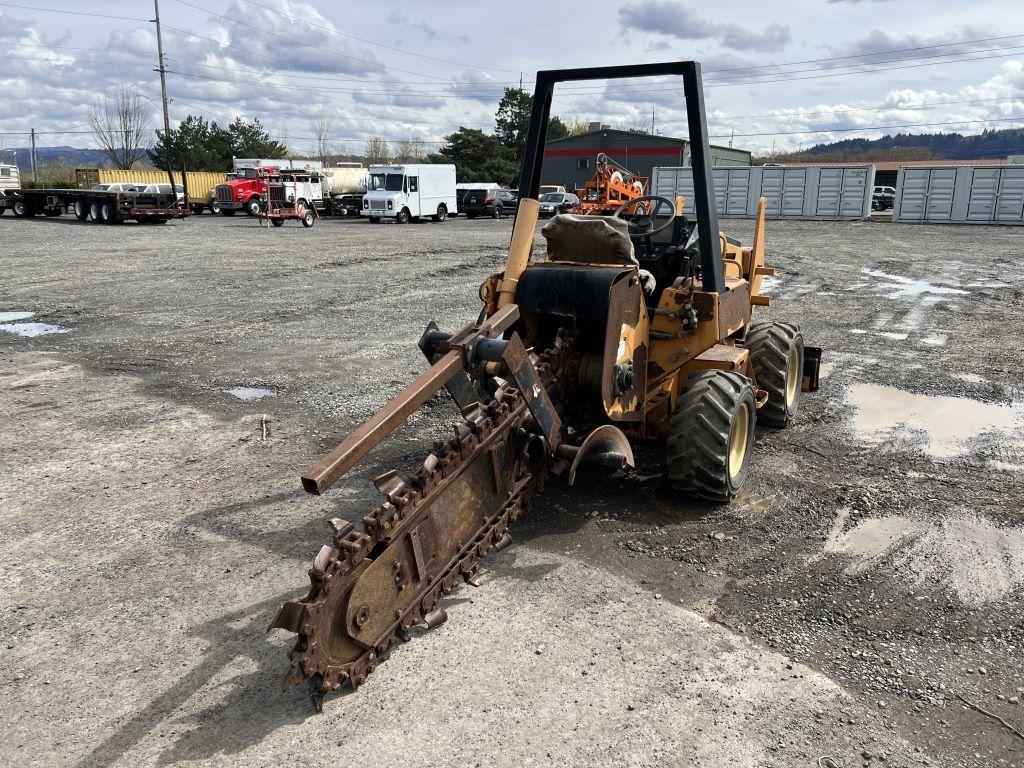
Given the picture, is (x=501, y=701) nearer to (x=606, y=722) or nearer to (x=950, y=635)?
(x=606, y=722)

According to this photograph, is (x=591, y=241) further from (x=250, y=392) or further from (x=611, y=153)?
(x=611, y=153)

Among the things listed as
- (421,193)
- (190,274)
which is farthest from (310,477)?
(421,193)

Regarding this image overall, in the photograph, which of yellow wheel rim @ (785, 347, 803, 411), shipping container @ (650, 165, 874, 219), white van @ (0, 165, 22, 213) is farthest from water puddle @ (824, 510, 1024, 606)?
white van @ (0, 165, 22, 213)

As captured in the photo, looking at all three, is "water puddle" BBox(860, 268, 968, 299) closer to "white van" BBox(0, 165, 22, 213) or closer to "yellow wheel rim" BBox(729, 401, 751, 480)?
"yellow wheel rim" BBox(729, 401, 751, 480)

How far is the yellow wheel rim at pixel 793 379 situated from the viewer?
263 inches

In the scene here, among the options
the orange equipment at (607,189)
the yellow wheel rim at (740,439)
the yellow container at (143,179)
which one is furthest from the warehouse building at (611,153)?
the yellow wheel rim at (740,439)

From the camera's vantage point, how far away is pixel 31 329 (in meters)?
10.9

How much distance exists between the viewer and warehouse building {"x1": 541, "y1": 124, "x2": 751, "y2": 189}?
55.0 meters

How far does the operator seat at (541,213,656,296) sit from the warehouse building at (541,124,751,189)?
5085cm

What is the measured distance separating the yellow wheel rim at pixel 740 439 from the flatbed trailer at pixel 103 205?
29.6 meters

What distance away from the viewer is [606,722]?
313 centimetres

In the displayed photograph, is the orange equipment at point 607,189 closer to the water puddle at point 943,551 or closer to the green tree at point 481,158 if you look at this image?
the water puddle at point 943,551

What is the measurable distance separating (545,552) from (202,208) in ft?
134

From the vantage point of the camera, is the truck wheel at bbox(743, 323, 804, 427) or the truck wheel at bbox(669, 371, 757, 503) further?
the truck wheel at bbox(743, 323, 804, 427)
